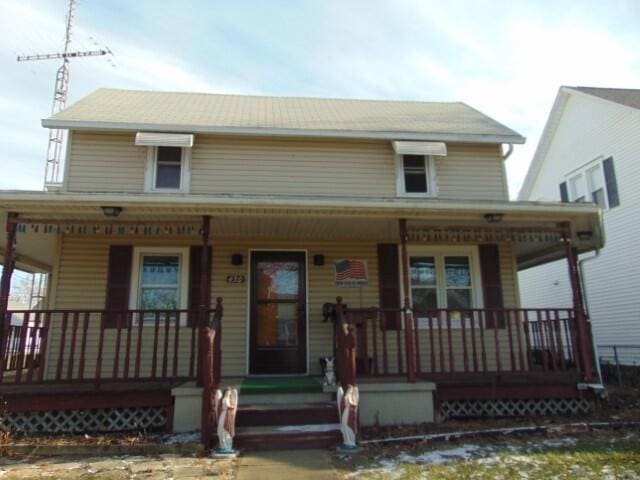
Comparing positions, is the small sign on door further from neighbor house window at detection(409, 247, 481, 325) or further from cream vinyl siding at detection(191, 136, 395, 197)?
neighbor house window at detection(409, 247, 481, 325)

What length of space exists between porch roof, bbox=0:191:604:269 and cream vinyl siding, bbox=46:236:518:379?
410 mm

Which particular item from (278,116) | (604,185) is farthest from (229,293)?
(604,185)

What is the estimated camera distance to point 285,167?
29.1 ft

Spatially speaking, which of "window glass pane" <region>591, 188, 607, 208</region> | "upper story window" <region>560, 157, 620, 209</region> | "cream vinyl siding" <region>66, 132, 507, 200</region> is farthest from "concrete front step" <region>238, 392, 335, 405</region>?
"window glass pane" <region>591, 188, 607, 208</region>

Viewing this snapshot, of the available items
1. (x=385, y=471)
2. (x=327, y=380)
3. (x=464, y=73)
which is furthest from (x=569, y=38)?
(x=385, y=471)

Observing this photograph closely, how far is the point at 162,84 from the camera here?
12297mm

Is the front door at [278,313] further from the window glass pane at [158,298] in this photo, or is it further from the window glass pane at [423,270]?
the window glass pane at [423,270]

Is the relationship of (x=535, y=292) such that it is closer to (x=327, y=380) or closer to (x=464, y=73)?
(x=464, y=73)

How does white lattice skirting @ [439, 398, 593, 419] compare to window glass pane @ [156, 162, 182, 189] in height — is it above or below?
below

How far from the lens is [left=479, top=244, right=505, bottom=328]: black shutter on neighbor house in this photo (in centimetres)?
835

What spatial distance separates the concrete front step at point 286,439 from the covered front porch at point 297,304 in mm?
649

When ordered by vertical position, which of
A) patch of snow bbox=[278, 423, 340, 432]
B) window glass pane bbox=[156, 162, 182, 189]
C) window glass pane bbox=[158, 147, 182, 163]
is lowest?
patch of snow bbox=[278, 423, 340, 432]

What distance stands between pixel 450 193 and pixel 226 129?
4209mm

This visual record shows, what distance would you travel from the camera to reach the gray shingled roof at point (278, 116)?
8.67 m
